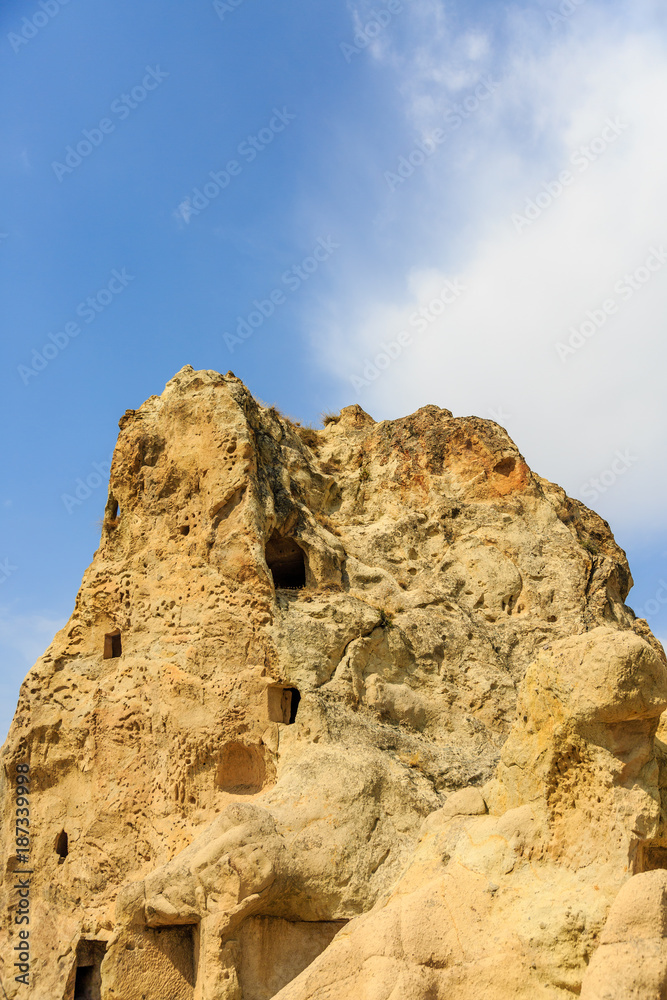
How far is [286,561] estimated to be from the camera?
1172cm

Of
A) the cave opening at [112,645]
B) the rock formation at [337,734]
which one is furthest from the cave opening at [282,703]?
the cave opening at [112,645]

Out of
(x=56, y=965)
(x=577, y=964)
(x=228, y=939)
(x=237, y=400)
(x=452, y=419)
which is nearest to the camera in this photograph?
(x=577, y=964)

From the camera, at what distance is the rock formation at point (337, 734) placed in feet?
18.1

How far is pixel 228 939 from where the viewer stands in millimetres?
7152

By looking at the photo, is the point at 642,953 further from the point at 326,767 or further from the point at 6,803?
the point at 6,803

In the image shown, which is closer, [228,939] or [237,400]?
[228,939]

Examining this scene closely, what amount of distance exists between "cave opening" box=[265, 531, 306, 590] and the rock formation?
5 cm

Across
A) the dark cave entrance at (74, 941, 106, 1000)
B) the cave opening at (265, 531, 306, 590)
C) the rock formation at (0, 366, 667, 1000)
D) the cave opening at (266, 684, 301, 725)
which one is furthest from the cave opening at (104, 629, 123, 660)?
the dark cave entrance at (74, 941, 106, 1000)

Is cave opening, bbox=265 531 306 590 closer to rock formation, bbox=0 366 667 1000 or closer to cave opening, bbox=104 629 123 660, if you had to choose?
rock formation, bbox=0 366 667 1000

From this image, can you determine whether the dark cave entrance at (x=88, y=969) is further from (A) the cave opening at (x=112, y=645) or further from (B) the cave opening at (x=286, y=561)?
(B) the cave opening at (x=286, y=561)

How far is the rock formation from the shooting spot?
18.1 feet

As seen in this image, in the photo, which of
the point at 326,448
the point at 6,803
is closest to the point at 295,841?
the point at 6,803

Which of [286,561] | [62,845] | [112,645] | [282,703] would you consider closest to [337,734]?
[282,703]

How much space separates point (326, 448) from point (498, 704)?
5.40m
